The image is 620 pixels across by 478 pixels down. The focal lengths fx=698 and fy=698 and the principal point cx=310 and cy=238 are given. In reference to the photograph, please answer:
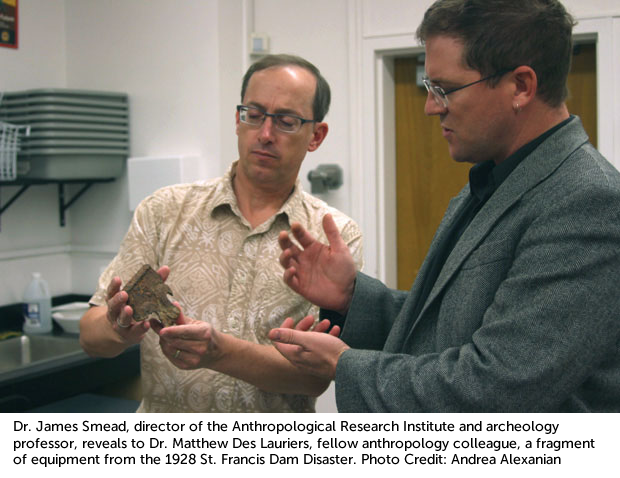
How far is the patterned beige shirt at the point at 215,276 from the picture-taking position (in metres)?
1.55

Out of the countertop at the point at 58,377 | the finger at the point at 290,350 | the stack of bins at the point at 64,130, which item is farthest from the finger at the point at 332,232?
the stack of bins at the point at 64,130

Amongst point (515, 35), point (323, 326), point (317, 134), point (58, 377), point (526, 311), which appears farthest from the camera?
point (58, 377)

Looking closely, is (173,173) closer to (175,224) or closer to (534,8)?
(175,224)

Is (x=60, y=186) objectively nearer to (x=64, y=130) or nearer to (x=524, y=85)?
(x=64, y=130)

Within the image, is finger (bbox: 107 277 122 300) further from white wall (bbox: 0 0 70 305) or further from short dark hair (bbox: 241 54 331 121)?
white wall (bbox: 0 0 70 305)

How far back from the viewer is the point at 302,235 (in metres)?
1.38

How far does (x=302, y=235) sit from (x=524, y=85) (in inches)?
20.2

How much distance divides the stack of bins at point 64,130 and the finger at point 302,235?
1751 mm

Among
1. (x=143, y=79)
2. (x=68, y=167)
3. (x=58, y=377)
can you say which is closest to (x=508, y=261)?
(x=58, y=377)

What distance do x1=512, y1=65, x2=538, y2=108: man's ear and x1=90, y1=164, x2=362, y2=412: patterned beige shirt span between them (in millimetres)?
627

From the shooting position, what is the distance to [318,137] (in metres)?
1.74

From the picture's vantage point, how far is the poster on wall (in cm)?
292

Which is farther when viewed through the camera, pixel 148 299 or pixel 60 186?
pixel 60 186

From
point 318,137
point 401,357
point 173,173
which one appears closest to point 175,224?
point 318,137
